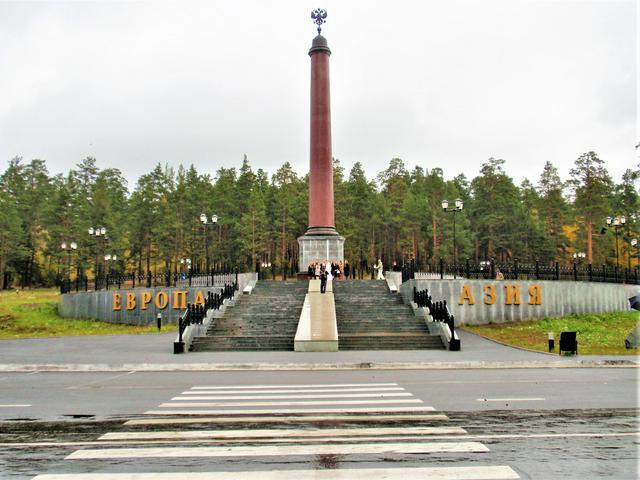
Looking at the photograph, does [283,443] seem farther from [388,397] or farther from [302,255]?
[302,255]

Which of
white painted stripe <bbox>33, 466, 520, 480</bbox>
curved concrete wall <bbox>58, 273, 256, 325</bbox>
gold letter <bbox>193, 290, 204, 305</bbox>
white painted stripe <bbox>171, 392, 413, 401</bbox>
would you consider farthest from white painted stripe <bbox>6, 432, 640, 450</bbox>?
gold letter <bbox>193, 290, 204, 305</bbox>

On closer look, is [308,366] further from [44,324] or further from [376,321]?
[44,324]

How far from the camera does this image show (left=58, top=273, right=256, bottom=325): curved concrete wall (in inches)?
1361

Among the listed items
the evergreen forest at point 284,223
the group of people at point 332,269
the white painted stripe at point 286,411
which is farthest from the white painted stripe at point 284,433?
the evergreen forest at point 284,223

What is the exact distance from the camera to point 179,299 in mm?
34594

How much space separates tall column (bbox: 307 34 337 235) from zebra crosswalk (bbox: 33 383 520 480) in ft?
100

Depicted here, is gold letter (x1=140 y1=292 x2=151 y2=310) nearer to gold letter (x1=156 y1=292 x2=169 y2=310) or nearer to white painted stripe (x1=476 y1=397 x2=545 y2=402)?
gold letter (x1=156 y1=292 x2=169 y2=310)

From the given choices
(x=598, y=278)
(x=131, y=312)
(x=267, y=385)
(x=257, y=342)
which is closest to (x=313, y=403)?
(x=267, y=385)

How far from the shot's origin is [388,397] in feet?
38.2

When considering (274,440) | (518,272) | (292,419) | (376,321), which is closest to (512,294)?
A: (518,272)

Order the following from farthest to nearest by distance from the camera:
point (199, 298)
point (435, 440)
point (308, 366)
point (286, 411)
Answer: point (199, 298) < point (308, 366) < point (286, 411) < point (435, 440)

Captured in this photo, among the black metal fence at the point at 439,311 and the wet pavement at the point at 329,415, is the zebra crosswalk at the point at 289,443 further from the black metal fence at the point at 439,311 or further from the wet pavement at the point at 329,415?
the black metal fence at the point at 439,311

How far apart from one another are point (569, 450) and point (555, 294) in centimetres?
2741

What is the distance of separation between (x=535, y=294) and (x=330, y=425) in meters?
26.1
